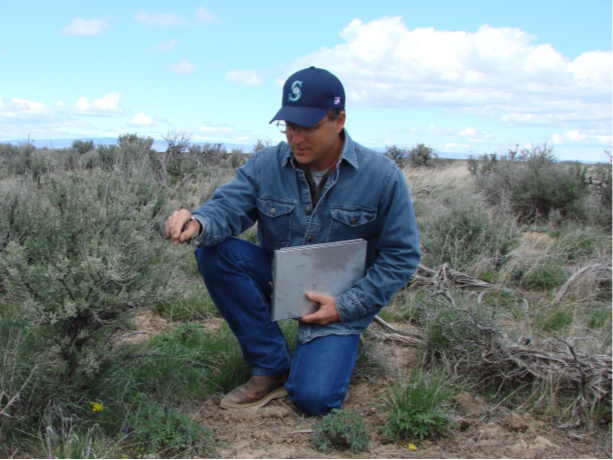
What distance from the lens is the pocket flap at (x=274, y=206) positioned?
2.85m

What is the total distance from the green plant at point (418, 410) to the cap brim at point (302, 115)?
1.40 meters

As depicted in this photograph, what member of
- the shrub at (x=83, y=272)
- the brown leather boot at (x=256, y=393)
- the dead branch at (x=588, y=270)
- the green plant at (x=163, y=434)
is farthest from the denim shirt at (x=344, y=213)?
the dead branch at (x=588, y=270)

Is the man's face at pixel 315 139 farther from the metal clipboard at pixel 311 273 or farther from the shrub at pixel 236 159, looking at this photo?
the shrub at pixel 236 159

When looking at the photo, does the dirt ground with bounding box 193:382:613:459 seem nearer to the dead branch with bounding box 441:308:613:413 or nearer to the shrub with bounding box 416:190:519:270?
the dead branch with bounding box 441:308:613:413

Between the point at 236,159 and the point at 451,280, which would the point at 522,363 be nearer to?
the point at 451,280

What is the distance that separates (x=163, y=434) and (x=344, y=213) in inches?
56.2

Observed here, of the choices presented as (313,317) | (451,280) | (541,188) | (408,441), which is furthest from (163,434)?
(541,188)

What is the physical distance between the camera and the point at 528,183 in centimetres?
813

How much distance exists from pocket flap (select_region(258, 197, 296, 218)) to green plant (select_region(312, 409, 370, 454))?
44.2 inches

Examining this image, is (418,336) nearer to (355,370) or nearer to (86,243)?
(355,370)

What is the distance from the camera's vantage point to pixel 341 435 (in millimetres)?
2244

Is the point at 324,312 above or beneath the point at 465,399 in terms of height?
above

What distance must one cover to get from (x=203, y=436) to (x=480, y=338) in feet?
5.41

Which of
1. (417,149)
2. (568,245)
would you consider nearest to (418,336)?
(568,245)
